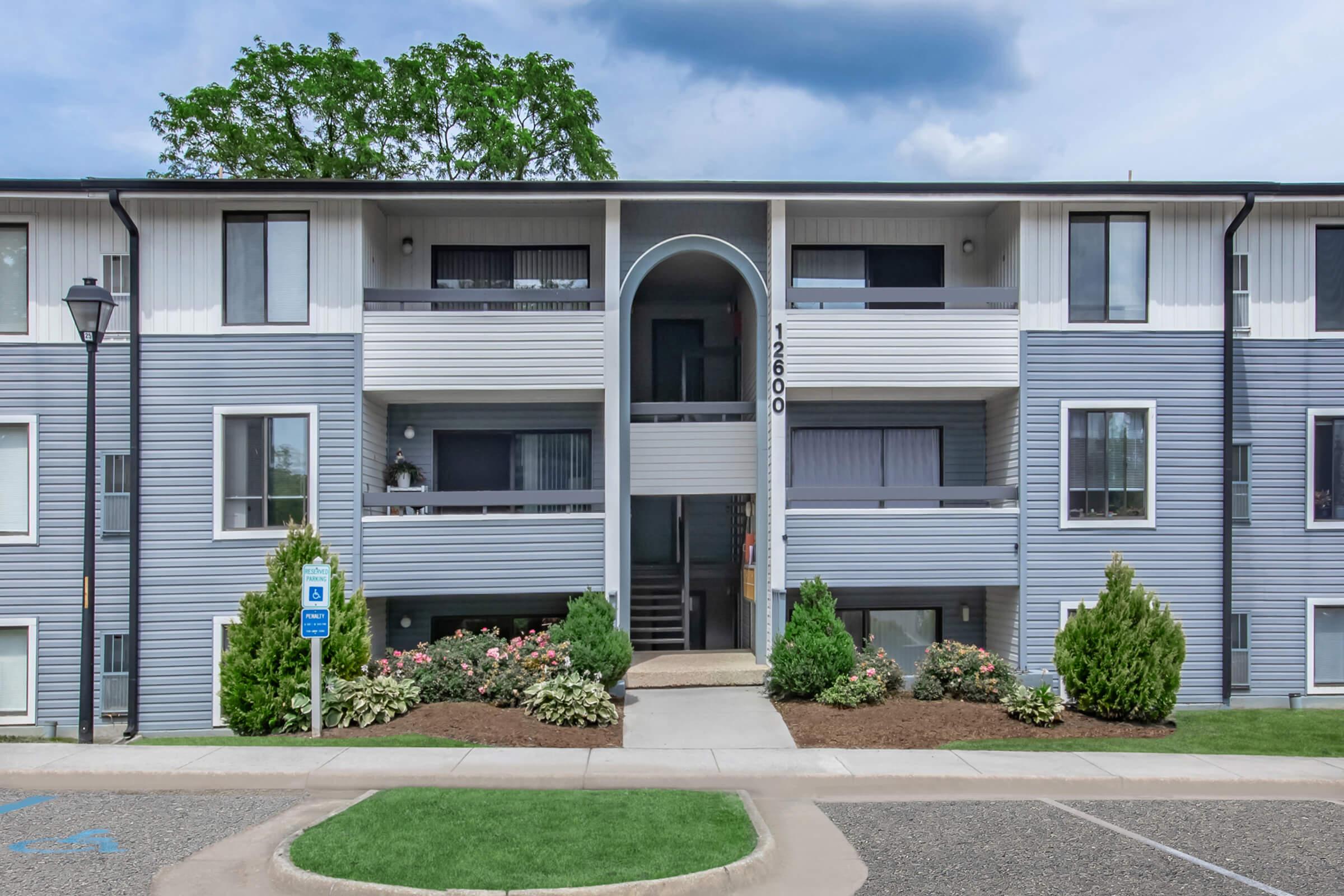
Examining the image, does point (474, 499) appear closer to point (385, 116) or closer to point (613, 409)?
point (613, 409)

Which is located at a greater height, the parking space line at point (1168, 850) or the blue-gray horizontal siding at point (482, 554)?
the blue-gray horizontal siding at point (482, 554)

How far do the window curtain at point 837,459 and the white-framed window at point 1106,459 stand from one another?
10.0ft

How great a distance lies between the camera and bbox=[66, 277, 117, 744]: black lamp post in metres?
12.4

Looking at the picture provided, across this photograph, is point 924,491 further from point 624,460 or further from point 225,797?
point 225,797

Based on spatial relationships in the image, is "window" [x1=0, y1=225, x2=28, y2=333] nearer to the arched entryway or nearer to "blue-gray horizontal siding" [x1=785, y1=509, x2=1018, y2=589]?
the arched entryway

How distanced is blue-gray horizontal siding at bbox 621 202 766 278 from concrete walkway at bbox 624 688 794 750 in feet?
21.3

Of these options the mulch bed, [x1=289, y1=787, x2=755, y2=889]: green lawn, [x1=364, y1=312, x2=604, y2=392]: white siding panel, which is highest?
[x1=364, y1=312, x2=604, y2=392]: white siding panel

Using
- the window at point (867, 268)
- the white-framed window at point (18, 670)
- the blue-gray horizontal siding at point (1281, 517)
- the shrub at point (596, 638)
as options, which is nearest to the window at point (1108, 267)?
the blue-gray horizontal siding at point (1281, 517)

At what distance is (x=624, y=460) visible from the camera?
1573 cm

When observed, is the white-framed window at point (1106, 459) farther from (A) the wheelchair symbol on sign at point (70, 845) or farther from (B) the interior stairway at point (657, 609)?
(A) the wheelchair symbol on sign at point (70, 845)

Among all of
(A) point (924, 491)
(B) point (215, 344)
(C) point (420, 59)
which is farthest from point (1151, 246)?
(C) point (420, 59)

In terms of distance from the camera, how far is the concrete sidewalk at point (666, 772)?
10102 mm

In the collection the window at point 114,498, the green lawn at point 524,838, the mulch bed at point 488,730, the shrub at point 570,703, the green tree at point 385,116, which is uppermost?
the green tree at point 385,116

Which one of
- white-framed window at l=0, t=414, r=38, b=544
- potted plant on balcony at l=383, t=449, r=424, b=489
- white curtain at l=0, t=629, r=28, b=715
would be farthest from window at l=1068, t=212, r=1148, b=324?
white curtain at l=0, t=629, r=28, b=715
